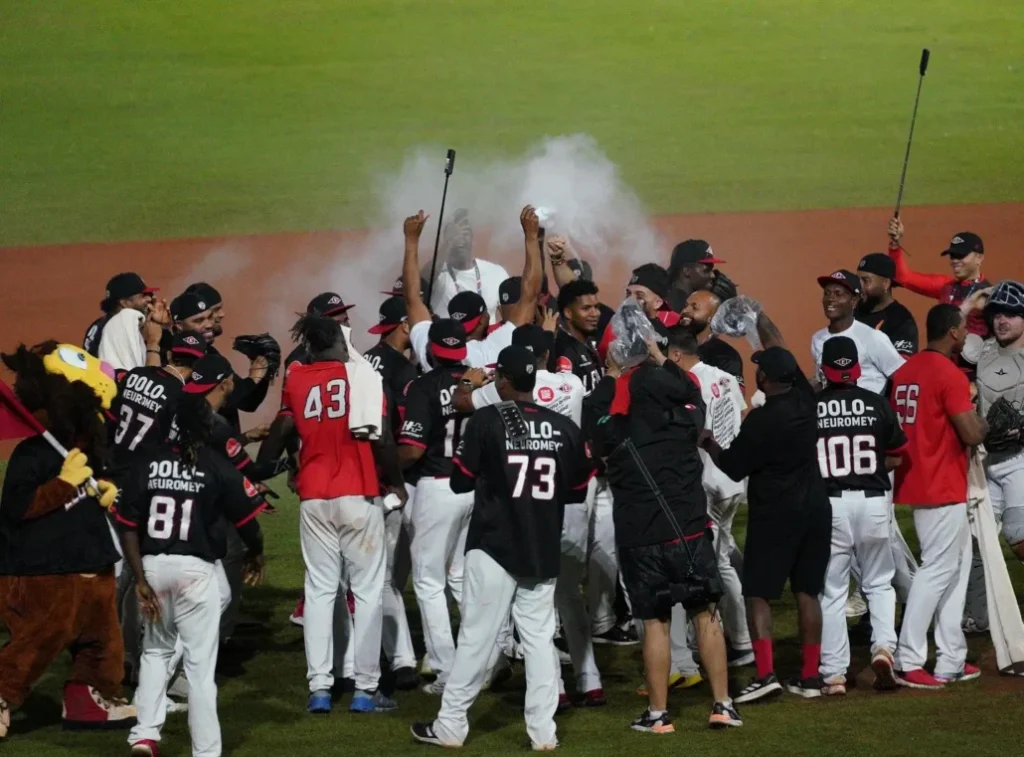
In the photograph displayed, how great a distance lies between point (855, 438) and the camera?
7168mm

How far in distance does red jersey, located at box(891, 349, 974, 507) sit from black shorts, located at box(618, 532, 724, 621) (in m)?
1.26

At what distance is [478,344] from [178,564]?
8.03 ft

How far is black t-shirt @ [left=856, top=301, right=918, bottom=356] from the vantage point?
9.02m

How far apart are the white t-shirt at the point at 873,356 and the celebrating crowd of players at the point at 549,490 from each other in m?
0.01

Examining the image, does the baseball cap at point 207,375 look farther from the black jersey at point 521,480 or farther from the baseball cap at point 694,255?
the baseball cap at point 694,255

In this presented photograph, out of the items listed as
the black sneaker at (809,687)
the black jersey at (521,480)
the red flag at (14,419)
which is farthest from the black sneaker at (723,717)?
the red flag at (14,419)

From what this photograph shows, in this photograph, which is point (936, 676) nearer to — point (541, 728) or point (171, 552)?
point (541, 728)

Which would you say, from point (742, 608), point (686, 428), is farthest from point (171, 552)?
point (742, 608)

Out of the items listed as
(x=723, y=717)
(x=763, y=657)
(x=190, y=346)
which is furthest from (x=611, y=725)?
(x=190, y=346)

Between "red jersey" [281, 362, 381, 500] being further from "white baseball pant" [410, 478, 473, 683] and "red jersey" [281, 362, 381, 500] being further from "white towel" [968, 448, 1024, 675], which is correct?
"white towel" [968, 448, 1024, 675]

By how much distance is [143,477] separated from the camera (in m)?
6.22

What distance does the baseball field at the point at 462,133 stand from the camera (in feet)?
57.3

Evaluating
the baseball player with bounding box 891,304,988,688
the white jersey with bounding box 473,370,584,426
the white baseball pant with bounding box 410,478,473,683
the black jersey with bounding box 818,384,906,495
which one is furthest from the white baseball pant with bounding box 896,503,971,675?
the white baseball pant with bounding box 410,478,473,683

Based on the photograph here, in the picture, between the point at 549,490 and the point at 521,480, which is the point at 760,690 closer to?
the point at 549,490
